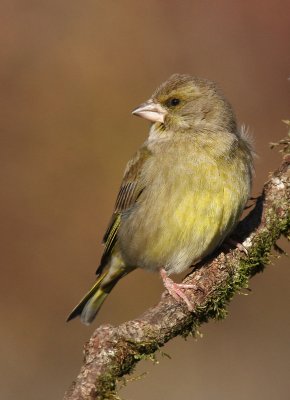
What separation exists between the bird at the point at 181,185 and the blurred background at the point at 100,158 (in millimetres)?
3660

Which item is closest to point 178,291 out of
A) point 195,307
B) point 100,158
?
point 195,307

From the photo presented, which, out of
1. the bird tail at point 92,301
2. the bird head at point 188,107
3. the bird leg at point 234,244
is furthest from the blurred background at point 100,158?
the bird leg at point 234,244

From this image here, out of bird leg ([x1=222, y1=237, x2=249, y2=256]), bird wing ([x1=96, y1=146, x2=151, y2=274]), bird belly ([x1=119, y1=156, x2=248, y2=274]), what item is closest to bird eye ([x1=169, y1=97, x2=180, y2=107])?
bird wing ([x1=96, y1=146, x2=151, y2=274])

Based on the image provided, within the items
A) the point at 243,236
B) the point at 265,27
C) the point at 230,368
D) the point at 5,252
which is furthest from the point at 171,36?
the point at 243,236

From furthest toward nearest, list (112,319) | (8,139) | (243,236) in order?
(8,139) < (112,319) < (243,236)

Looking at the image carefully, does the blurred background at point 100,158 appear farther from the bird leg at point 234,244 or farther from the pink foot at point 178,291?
the pink foot at point 178,291

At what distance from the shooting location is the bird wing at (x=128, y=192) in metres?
6.94

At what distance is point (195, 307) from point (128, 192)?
1.74m

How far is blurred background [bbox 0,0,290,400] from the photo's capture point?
10867mm

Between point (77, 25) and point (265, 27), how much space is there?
2925 mm

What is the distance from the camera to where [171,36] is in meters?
12.8

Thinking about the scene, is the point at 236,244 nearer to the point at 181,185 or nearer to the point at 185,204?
the point at 185,204

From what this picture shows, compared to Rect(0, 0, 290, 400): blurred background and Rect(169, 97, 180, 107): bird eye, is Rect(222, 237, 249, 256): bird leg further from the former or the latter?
Rect(0, 0, 290, 400): blurred background

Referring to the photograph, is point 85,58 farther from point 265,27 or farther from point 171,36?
point 265,27
